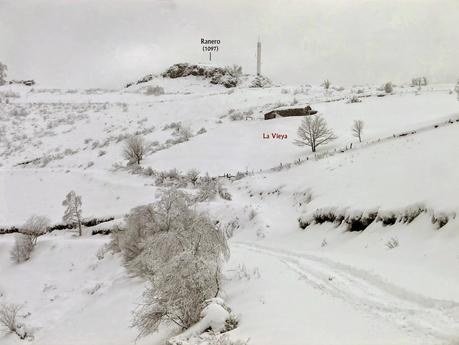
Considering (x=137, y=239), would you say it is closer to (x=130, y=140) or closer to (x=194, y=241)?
(x=194, y=241)

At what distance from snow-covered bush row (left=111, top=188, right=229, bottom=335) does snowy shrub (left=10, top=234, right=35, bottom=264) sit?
702 cm

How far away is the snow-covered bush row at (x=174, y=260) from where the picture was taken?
8.64m

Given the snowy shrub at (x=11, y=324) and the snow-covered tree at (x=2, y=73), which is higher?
the snow-covered tree at (x=2, y=73)

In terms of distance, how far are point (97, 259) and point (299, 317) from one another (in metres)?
14.5

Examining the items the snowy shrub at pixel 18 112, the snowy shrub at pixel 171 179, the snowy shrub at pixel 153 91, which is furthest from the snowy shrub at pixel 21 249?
the snowy shrub at pixel 153 91

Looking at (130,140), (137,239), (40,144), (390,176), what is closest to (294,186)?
(390,176)

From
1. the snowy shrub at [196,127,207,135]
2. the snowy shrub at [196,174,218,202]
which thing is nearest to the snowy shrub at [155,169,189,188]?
the snowy shrub at [196,174,218,202]

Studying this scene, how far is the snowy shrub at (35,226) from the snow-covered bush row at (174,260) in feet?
28.8

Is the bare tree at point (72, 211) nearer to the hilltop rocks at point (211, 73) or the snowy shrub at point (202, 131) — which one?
the snowy shrub at point (202, 131)

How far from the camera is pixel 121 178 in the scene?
1219 inches

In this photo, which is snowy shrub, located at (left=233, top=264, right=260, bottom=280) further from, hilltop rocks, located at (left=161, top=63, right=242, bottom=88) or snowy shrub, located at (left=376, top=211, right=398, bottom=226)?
hilltop rocks, located at (left=161, top=63, right=242, bottom=88)

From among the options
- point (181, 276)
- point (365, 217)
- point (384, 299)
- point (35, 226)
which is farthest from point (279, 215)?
point (35, 226)

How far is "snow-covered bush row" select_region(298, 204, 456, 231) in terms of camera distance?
1137 cm

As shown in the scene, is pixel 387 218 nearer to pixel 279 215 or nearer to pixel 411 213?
pixel 411 213
